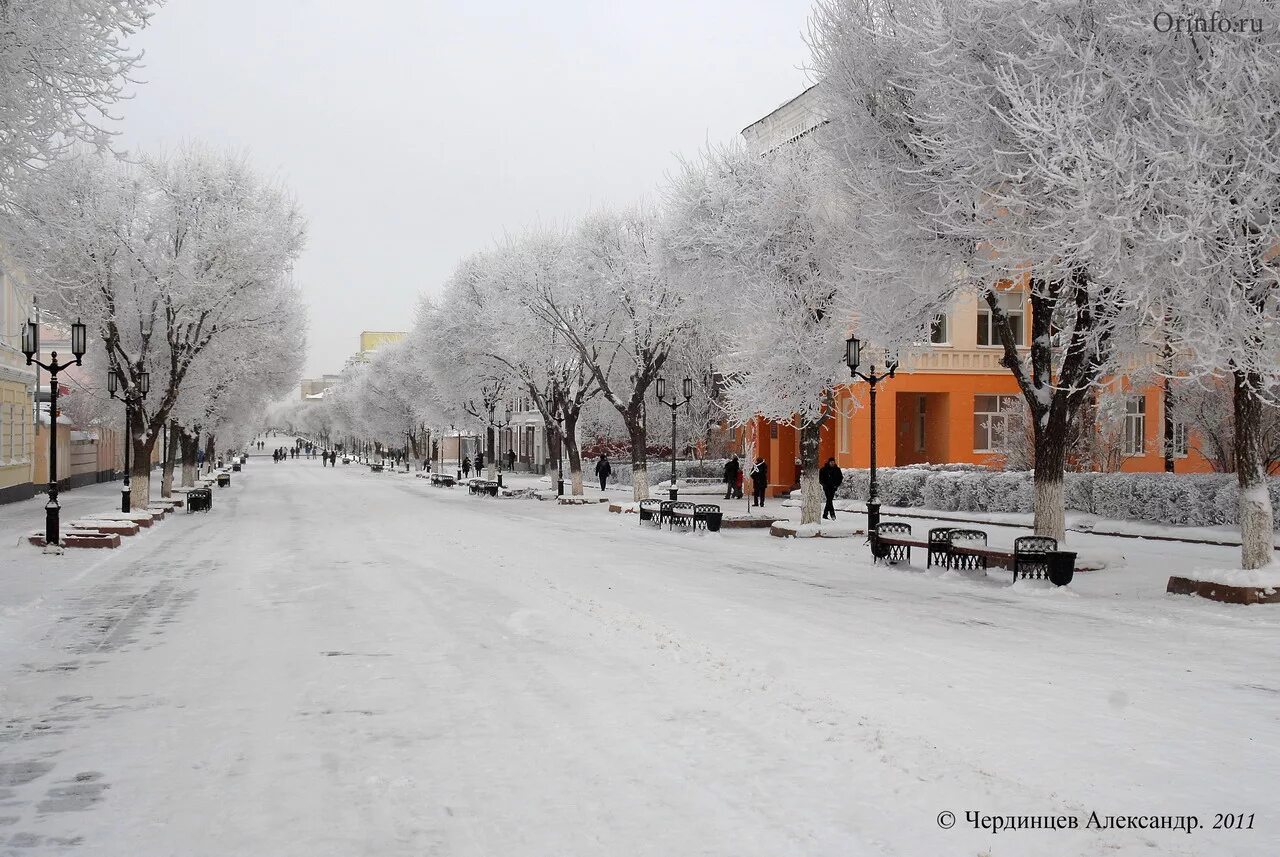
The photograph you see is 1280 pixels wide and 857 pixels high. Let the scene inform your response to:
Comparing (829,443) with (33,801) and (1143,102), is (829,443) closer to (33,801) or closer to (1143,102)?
(1143,102)

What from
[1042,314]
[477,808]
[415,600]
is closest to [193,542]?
[415,600]

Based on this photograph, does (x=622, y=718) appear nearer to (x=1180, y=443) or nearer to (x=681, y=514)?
(x=681, y=514)

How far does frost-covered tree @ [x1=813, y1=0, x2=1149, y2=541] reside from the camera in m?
10.9

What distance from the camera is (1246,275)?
11.0 m

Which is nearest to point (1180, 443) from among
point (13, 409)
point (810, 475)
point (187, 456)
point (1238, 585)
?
point (810, 475)

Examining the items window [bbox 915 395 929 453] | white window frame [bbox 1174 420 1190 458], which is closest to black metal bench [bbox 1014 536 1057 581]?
white window frame [bbox 1174 420 1190 458]

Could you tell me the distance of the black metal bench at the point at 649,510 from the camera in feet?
87.0

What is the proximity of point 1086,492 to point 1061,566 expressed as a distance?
12342 mm

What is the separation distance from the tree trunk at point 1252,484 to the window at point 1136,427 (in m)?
25.0

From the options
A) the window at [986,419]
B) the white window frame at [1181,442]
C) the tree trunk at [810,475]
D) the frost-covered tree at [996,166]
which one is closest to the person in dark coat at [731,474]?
the window at [986,419]

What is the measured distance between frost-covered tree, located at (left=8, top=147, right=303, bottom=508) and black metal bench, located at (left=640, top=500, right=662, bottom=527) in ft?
39.4

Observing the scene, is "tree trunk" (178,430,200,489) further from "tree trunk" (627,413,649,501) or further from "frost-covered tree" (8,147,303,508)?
"tree trunk" (627,413,649,501)

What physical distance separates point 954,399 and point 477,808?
34.0 metres

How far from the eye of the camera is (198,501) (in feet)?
102
